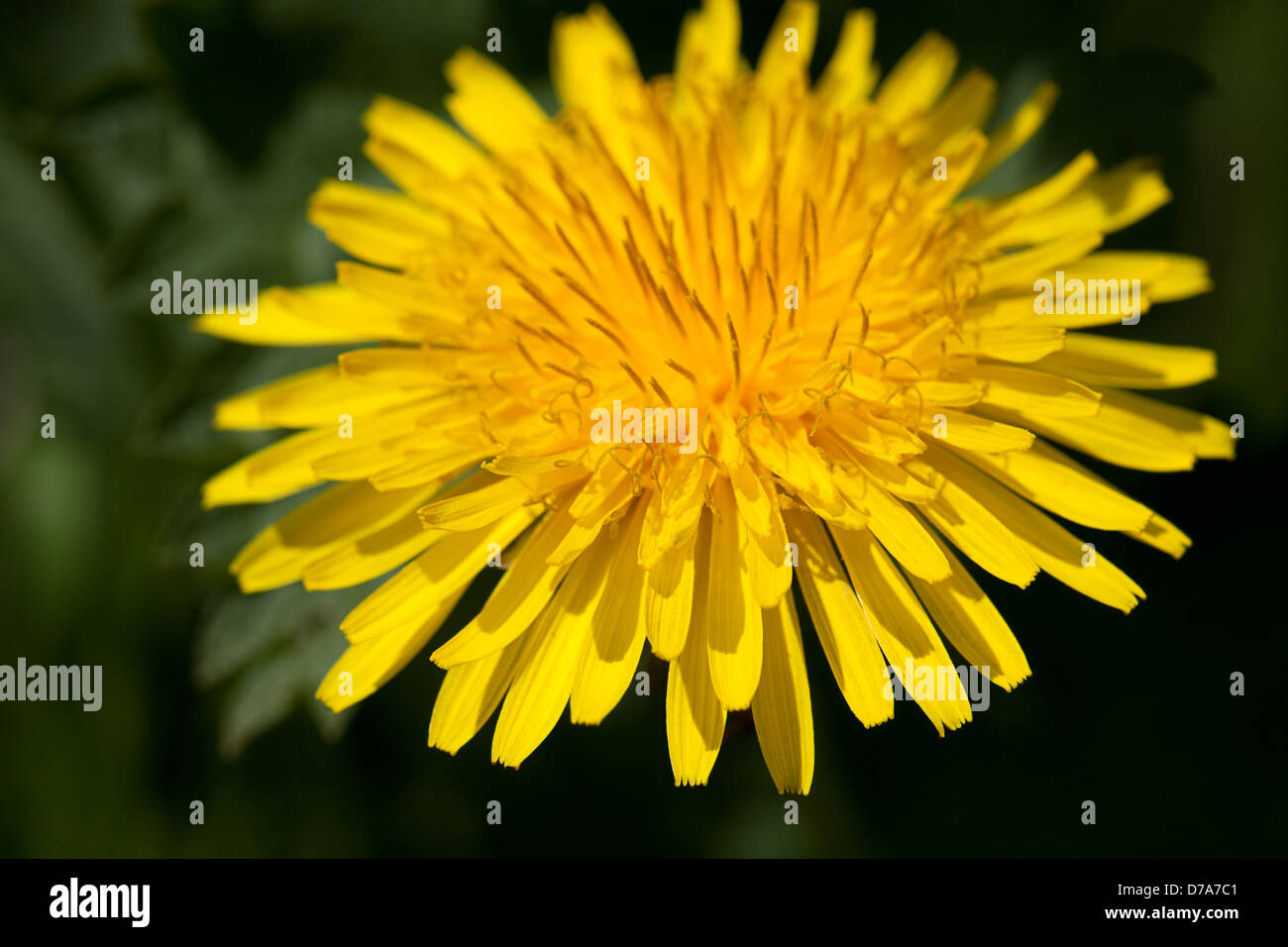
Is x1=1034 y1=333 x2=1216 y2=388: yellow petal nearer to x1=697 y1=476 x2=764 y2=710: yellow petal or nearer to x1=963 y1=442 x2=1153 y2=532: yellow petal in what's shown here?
x1=963 y1=442 x2=1153 y2=532: yellow petal

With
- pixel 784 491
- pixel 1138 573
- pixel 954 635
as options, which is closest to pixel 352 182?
pixel 784 491

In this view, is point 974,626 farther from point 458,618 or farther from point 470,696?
point 458,618

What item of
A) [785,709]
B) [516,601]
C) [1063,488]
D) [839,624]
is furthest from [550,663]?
[1063,488]

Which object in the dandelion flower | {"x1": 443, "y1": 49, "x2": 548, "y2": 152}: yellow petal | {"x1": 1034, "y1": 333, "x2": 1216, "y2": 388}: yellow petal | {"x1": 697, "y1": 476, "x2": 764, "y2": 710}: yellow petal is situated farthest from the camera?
{"x1": 443, "y1": 49, "x2": 548, "y2": 152}: yellow petal

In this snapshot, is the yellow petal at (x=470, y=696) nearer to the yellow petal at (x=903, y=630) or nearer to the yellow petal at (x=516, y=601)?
the yellow petal at (x=516, y=601)

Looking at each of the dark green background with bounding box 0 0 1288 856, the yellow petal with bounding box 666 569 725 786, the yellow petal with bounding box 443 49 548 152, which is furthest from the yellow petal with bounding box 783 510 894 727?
the yellow petal with bounding box 443 49 548 152

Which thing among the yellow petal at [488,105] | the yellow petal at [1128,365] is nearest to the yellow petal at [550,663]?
the yellow petal at [1128,365]
